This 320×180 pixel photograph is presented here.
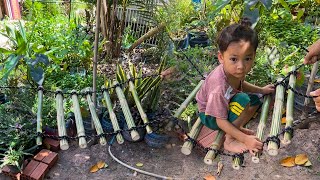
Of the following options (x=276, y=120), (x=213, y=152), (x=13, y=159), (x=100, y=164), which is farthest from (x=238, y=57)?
(x=13, y=159)

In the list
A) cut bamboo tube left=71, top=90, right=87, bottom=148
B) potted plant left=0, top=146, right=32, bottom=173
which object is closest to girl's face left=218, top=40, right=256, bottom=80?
cut bamboo tube left=71, top=90, right=87, bottom=148

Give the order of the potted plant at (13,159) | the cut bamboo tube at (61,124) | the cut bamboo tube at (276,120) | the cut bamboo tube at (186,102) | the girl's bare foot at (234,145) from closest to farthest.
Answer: the cut bamboo tube at (276,120) → the girl's bare foot at (234,145) → the cut bamboo tube at (61,124) → the cut bamboo tube at (186,102) → the potted plant at (13,159)

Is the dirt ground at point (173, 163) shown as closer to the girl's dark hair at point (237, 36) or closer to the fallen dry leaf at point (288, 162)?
the fallen dry leaf at point (288, 162)

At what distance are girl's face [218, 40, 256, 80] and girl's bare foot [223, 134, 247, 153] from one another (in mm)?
305

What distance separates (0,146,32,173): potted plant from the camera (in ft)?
7.49

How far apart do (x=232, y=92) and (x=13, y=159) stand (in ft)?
5.19

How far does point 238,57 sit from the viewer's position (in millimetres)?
1453

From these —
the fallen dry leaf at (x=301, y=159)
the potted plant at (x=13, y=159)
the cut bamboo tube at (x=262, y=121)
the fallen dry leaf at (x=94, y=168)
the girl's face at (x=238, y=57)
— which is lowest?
the fallen dry leaf at (x=94, y=168)

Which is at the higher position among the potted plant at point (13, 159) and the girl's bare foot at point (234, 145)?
the girl's bare foot at point (234, 145)

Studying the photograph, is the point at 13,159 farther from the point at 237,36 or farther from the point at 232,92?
the point at 237,36

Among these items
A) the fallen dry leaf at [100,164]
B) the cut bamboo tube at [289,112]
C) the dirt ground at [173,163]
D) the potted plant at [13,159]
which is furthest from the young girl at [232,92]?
the potted plant at [13,159]

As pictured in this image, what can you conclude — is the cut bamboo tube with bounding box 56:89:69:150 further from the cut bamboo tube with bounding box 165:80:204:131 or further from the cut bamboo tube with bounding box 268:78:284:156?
the cut bamboo tube with bounding box 268:78:284:156

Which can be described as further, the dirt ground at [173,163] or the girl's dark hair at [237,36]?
the dirt ground at [173,163]

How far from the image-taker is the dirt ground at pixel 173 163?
2484 millimetres
